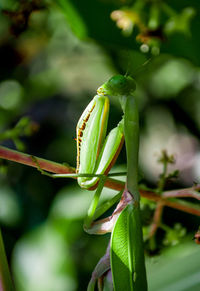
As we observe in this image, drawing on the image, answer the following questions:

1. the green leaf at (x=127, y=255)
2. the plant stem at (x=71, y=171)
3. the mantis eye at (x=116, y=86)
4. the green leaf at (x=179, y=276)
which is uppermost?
the mantis eye at (x=116, y=86)

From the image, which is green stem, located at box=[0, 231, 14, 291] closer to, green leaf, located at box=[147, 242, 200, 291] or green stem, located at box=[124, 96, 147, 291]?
green stem, located at box=[124, 96, 147, 291]

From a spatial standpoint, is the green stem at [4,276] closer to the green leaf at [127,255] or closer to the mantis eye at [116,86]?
the green leaf at [127,255]

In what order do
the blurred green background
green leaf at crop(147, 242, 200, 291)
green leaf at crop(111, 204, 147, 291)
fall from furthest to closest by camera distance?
1. the blurred green background
2. green leaf at crop(147, 242, 200, 291)
3. green leaf at crop(111, 204, 147, 291)

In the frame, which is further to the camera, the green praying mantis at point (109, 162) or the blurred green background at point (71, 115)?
the blurred green background at point (71, 115)

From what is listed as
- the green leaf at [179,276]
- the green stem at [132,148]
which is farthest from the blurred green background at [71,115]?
the green stem at [132,148]

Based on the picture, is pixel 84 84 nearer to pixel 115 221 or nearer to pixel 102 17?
pixel 102 17

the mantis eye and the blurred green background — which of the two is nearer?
the mantis eye

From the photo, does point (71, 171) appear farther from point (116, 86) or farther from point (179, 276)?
point (179, 276)

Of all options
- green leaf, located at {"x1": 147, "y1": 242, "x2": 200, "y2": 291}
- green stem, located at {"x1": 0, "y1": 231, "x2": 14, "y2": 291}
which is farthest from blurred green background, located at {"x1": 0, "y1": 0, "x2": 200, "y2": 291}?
green stem, located at {"x1": 0, "y1": 231, "x2": 14, "y2": 291}
